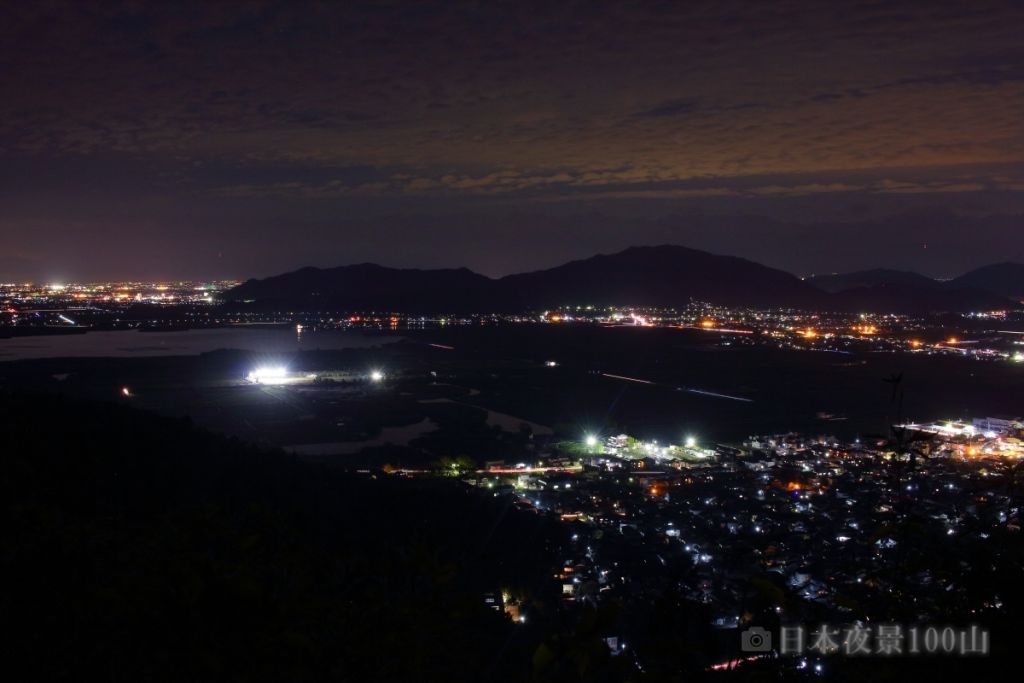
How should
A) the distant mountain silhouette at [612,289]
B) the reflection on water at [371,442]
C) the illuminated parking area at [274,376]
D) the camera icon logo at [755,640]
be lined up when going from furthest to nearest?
1. the distant mountain silhouette at [612,289]
2. the illuminated parking area at [274,376]
3. the reflection on water at [371,442]
4. the camera icon logo at [755,640]

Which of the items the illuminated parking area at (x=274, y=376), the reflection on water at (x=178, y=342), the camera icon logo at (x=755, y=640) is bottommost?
the illuminated parking area at (x=274, y=376)

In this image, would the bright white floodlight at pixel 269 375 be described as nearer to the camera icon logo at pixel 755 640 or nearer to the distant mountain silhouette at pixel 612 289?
the camera icon logo at pixel 755 640

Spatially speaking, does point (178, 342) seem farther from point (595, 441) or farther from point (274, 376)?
point (595, 441)

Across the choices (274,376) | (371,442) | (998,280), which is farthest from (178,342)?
(998,280)

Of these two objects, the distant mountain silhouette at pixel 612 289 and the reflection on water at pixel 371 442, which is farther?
the distant mountain silhouette at pixel 612 289

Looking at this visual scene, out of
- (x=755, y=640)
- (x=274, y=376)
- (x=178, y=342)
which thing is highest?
(x=755, y=640)

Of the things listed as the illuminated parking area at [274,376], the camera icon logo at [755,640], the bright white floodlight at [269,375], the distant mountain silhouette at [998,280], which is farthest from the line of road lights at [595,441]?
the distant mountain silhouette at [998,280]

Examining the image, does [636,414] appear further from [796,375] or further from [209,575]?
[209,575]
